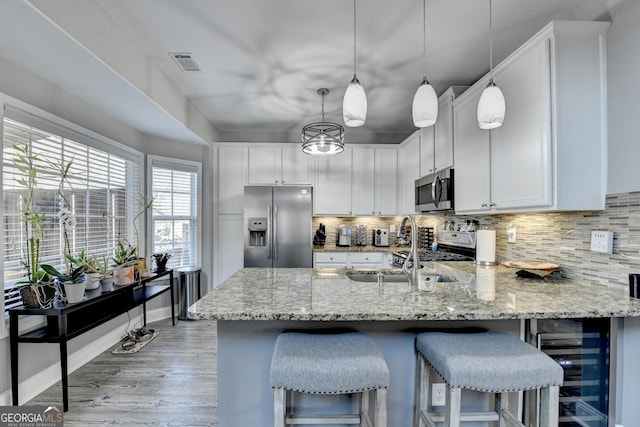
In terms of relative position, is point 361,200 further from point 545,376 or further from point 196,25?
point 545,376

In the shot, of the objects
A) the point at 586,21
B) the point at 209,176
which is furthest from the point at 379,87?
the point at 209,176

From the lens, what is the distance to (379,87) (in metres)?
2.97

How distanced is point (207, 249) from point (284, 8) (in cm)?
315

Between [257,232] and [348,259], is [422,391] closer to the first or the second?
Result: [348,259]

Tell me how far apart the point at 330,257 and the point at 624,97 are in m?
3.00

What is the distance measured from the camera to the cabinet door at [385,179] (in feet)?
13.9

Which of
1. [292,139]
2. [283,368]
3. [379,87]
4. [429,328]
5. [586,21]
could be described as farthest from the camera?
[292,139]

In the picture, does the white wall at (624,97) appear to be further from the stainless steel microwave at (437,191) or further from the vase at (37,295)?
the vase at (37,295)

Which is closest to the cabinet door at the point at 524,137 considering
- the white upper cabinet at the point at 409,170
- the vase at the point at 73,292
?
the white upper cabinet at the point at 409,170

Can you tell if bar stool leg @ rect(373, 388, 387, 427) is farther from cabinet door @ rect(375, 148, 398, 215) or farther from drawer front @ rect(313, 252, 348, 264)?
cabinet door @ rect(375, 148, 398, 215)

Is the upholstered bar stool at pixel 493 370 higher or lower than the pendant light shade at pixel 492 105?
lower

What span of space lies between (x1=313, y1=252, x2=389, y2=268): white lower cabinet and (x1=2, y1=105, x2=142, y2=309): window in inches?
89.8

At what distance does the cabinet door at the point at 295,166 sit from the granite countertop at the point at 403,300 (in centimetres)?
246

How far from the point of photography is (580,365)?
5.29 ft
